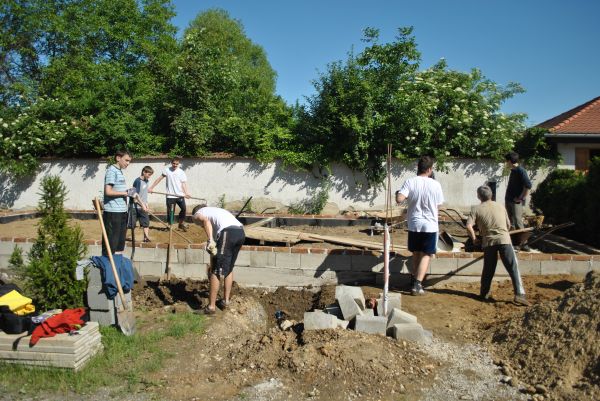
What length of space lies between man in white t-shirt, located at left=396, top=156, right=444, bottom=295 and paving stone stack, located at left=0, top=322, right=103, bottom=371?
368 cm

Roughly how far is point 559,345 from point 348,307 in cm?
188

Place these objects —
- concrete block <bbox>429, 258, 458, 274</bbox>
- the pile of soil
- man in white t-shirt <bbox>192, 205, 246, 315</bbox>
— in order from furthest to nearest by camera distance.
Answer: concrete block <bbox>429, 258, 458, 274</bbox> < man in white t-shirt <bbox>192, 205, 246, 315</bbox> < the pile of soil

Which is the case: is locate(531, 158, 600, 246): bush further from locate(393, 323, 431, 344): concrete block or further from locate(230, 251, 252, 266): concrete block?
locate(230, 251, 252, 266): concrete block

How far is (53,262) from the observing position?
16.8ft

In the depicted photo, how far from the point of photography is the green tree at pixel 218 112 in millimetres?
13547

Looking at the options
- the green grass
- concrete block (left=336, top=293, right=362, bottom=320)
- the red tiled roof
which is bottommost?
the green grass

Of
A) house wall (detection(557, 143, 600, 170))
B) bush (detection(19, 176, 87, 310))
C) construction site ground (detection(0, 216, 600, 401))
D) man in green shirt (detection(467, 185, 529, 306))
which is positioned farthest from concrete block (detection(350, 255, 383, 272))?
house wall (detection(557, 143, 600, 170))

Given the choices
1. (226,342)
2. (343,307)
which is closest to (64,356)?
(226,342)

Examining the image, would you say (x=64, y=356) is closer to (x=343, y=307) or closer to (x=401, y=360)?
(x=343, y=307)

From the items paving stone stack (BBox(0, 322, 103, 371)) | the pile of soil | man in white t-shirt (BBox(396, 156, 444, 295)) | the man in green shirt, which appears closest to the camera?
the pile of soil

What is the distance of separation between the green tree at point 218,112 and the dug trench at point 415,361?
9000mm

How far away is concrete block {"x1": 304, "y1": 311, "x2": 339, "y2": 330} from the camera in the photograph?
4.60m

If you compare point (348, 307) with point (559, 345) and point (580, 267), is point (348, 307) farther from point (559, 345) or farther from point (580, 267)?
point (580, 267)

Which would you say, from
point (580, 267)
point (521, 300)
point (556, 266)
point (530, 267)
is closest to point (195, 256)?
point (521, 300)
